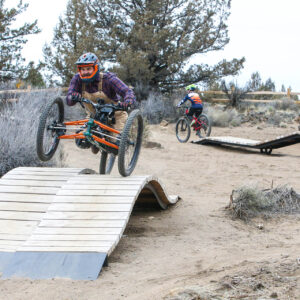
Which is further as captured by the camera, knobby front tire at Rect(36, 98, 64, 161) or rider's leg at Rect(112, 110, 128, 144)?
rider's leg at Rect(112, 110, 128, 144)

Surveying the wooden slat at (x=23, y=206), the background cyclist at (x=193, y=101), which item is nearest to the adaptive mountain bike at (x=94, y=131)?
the wooden slat at (x=23, y=206)

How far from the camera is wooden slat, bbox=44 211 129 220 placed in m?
4.24

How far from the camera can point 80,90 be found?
5.79m

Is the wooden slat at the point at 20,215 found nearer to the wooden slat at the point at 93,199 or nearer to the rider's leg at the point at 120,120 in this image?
the wooden slat at the point at 93,199

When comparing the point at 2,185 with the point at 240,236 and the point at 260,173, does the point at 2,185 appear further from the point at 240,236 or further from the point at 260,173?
the point at 260,173

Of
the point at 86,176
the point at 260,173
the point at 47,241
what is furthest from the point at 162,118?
the point at 47,241

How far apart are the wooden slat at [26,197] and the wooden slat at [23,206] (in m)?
0.05

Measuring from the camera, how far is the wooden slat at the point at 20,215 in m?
4.38

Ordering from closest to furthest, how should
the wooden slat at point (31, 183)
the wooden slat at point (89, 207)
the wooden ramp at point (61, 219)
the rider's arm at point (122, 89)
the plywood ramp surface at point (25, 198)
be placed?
the wooden ramp at point (61, 219) → the plywood ramp surface at point (25, 198) → the wooden slat at point (89, 207) → the wooden slat at point (31, 183) → the rider's arm at point (122, 89)

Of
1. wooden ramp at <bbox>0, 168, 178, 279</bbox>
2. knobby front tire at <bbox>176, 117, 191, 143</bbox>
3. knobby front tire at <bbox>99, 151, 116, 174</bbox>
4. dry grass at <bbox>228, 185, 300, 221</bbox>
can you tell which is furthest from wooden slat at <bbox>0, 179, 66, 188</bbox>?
knobby front tire at <bbox>176, 117, 191, 143</bbox>

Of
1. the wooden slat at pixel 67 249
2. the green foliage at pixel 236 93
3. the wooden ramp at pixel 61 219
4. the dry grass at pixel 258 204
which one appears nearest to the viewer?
the wooden ramp at pixel 61 219

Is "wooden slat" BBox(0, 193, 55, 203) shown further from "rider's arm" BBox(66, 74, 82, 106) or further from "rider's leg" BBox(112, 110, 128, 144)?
"rider's leg" BBox(112, 110, 128, 144)

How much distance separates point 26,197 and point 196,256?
1.87 meters

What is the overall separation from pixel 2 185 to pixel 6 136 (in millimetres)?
2363
